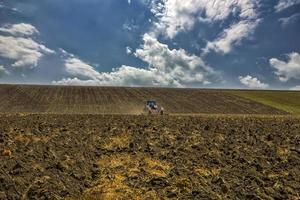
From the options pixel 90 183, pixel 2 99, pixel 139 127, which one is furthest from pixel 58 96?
pixel 90 183

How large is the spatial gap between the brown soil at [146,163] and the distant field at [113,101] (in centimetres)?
4172

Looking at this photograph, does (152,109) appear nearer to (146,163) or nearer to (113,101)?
(113,101)

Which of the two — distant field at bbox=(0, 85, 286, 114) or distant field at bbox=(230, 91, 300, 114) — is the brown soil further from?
distant field at bbox=(230, 91, 300, 114)

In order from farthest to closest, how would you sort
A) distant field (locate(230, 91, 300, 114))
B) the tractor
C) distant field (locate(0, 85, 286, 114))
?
distant field (locate(230, 91, 300, 114)) < distant field (locate(0, 85, 286, 114)) < the tractor

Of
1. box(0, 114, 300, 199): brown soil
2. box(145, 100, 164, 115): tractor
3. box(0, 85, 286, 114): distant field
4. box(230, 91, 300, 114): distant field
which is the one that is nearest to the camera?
box(0, 114, 300, 199): brown soil

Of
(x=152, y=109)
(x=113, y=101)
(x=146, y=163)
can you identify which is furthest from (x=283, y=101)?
(x=146, y=163)

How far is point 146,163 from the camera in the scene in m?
15.3

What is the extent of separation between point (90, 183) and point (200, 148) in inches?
257

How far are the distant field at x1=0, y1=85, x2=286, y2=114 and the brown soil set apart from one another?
137 ft

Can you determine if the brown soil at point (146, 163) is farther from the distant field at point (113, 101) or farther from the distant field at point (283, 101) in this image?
the distant field at point (283, 101)

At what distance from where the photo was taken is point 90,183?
12656 millimetres

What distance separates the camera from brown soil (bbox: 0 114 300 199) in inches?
466

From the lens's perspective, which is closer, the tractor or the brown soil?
the brown soil

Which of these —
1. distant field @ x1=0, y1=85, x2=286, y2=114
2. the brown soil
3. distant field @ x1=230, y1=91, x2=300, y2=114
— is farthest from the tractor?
the brown soil
